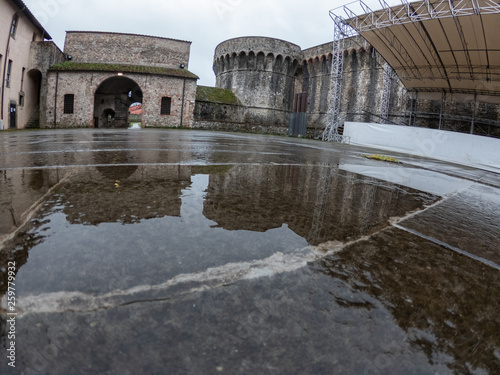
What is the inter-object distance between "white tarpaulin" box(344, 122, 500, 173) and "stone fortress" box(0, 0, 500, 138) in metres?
6.11

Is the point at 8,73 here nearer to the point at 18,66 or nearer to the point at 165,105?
the point at 18,66

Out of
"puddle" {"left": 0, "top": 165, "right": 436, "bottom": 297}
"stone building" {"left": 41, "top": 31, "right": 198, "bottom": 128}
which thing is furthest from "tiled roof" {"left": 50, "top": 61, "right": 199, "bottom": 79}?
"puddle" {"left": 0, "top": 165, "right": 436, "bottom": 297}

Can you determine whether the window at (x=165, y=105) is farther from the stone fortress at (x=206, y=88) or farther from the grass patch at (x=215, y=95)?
the grass patch at (x=215, y=95)

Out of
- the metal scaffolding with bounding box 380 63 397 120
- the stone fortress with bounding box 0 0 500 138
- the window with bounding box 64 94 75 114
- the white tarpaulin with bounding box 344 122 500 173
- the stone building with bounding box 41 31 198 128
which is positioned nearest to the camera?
the white tarpaulin with bounding box 344 122 500 173

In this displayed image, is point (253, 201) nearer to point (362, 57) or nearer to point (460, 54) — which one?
point (460, 54)

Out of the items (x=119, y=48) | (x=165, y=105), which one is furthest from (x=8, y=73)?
(x=165, y=105)

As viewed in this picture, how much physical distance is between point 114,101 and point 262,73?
1419 cm

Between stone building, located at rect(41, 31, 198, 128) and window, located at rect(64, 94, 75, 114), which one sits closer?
stone building, located at rect(41, 31, 198, 128)

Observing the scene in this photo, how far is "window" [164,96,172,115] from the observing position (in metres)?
24.2

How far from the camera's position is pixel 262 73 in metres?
29.3

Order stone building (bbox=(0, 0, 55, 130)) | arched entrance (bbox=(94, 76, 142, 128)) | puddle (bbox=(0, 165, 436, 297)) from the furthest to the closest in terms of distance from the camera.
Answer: arched entrance (bbox=(94, 76, 142, 128)) < stone building (bbox=(0, 0, 55, 130)) < puddle (bbox=(0, 165, 436, 297))

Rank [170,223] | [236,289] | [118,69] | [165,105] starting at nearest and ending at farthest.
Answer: [236,289] < [170,223] < [118,69] < [165,105]

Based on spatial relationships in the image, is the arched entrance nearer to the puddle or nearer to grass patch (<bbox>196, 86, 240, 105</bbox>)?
grass patch (<bbox>196, 86, 240, 105</bbox>)

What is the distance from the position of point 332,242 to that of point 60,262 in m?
1.10
